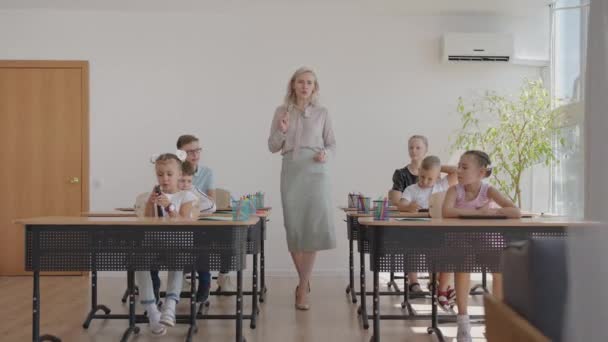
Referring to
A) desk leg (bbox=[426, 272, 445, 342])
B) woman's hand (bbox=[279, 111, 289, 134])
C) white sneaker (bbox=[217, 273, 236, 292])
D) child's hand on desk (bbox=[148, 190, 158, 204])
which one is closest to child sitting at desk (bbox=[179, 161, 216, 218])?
child's hand on desk (bbox=[148, 190, 158, 204])

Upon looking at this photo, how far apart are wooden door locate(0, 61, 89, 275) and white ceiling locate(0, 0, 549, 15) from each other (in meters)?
0.60

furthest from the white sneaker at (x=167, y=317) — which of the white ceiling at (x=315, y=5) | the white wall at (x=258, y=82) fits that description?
the white ceiling at (x=315, y=5)

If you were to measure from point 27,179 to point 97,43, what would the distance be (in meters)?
1.55

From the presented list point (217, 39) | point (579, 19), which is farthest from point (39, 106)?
point (579, 19)

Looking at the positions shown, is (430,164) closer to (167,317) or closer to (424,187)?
(424,187)

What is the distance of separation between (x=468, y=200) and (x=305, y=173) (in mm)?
1245

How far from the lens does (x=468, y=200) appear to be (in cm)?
366

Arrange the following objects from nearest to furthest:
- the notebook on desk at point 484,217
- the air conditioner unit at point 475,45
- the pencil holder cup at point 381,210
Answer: the pencil holder cup at point 381,210 < the notebook on desk at point 484,217 < the air conditioner unit at point 475,45

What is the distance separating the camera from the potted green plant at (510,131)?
598 centimetres

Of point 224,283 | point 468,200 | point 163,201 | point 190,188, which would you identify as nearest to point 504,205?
point 468,200

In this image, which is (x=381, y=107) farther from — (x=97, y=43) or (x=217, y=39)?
(x=97, y=43)

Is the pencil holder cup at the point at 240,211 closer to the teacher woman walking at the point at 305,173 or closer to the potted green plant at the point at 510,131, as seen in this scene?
the teacher woman walking at the point at 305,173

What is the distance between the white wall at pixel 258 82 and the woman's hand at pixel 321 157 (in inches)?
79.0

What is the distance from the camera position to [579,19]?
1.30m
